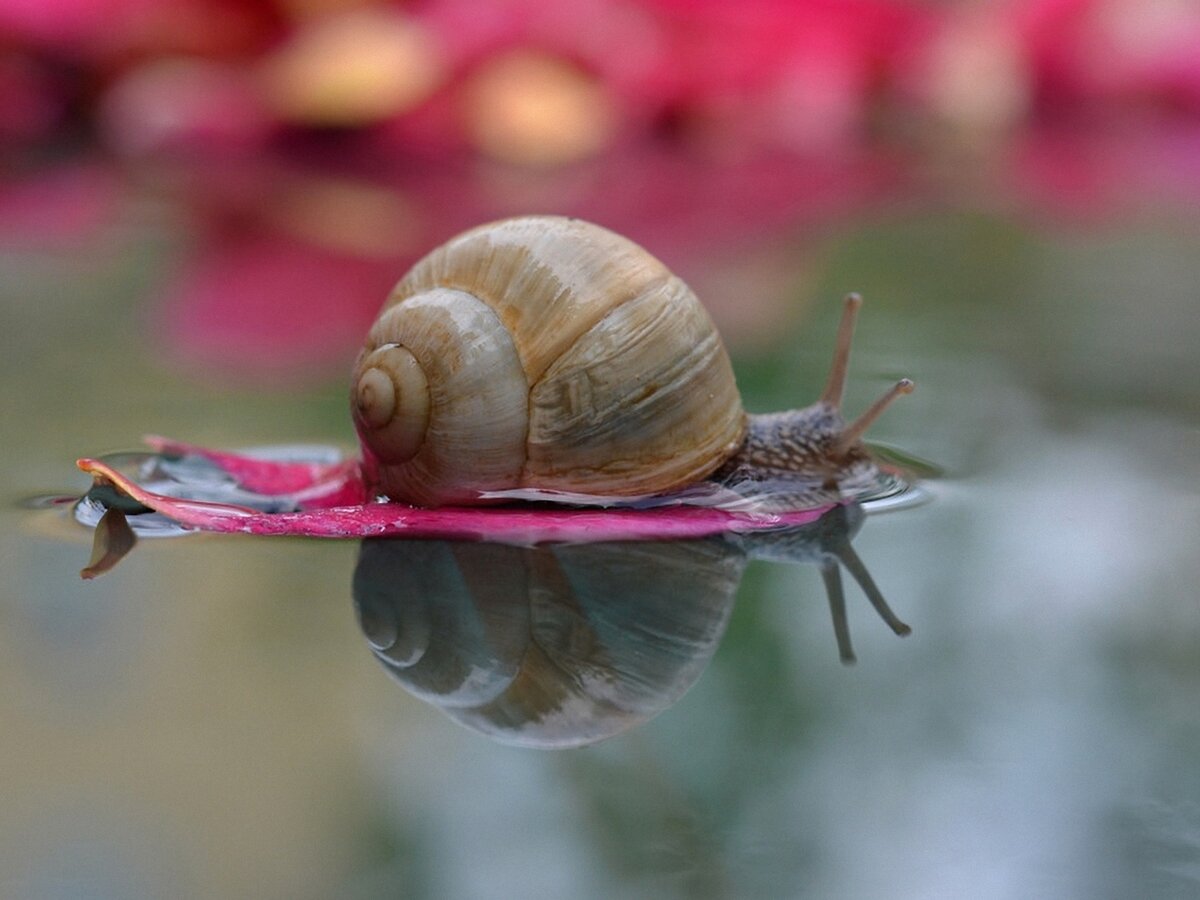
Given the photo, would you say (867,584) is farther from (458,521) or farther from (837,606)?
(458,521)

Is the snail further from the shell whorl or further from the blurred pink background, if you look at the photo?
the blurred pink background

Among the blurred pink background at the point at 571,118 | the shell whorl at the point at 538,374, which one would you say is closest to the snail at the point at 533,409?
the shell whorl at the point at 538,374

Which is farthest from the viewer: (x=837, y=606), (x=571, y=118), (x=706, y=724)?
(x=571, y=118)

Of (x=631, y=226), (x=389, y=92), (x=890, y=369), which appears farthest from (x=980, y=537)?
Result: (x=389, y=92)

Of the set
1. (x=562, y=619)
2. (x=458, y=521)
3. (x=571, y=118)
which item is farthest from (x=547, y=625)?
(x=571, y=118)

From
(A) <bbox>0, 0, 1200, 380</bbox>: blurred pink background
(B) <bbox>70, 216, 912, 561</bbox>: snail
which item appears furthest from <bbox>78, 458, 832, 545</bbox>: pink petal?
(A) <bbox>0, 0, 1200, 380</bbox>: blurred pink background

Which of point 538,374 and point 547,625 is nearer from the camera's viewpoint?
point 547,625

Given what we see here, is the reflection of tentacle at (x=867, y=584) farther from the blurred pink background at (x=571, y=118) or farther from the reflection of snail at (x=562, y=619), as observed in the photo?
the blurred pink background at (x=571, y=118)

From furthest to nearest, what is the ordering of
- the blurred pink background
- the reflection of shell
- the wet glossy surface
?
the blurred pink background < the reflection of shell < the wet glossy surface
